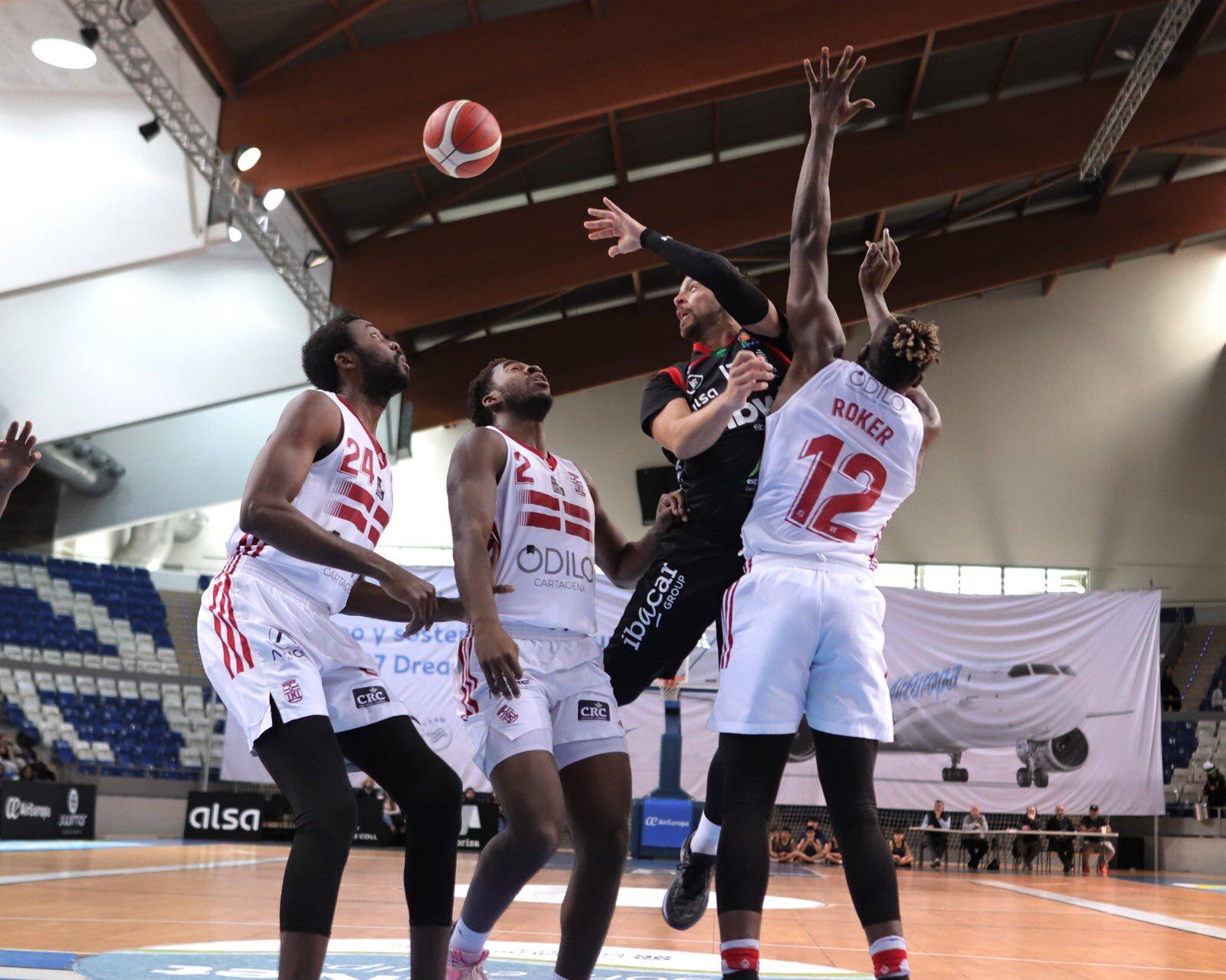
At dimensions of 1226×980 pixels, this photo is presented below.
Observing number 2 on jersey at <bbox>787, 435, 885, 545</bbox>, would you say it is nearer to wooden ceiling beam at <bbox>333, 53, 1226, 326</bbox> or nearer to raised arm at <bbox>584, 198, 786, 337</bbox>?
raised arm at <bbox>584, 198, 786, 337</bbox>

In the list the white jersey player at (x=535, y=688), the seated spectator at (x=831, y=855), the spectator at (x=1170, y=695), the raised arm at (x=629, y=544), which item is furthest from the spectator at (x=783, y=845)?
the white jersey player at (x=535, y=688)

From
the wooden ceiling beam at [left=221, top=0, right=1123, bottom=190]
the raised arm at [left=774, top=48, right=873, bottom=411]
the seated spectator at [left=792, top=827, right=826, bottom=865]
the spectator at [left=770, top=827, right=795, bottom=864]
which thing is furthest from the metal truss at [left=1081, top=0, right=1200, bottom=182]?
the raised arm at [left=774, top=48, right=873, bottom=411]

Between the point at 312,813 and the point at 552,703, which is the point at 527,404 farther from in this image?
the point at 312,813

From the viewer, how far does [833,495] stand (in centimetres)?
324

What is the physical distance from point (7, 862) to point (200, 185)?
266 inches

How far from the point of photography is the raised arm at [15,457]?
3.49m

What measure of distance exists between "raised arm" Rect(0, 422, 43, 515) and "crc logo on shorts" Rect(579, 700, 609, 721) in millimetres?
1734

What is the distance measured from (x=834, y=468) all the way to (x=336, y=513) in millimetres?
1334

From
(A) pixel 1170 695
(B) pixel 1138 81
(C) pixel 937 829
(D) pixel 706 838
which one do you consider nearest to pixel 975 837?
(C) pixel 937 829

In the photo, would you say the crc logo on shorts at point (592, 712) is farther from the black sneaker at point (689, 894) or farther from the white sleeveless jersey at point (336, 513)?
the black sneaker at point (689, 894)

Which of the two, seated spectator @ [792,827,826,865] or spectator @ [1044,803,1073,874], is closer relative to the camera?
seated spectator @ [792,827,826,865]

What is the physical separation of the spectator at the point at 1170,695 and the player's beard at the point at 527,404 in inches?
829

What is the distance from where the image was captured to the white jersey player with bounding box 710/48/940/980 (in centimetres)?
293

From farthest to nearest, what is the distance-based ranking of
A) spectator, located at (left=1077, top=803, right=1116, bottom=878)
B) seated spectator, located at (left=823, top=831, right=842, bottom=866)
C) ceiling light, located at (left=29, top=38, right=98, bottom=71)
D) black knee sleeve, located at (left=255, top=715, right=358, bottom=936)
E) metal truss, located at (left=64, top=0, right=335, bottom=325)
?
spectator, located at (left=1077, top=803, right=1116, bottom=878) → seated spectator, located at (left=823, top=831, right=842, bottom=866) → ceiling light, located at (left=29, top=38, right=98, bottom=71) → metal truss, located at (left=64, top=0, right=335, bottom=325) → black knee sleeve, located at (left=255, top=715, right=358, bottom=936)
